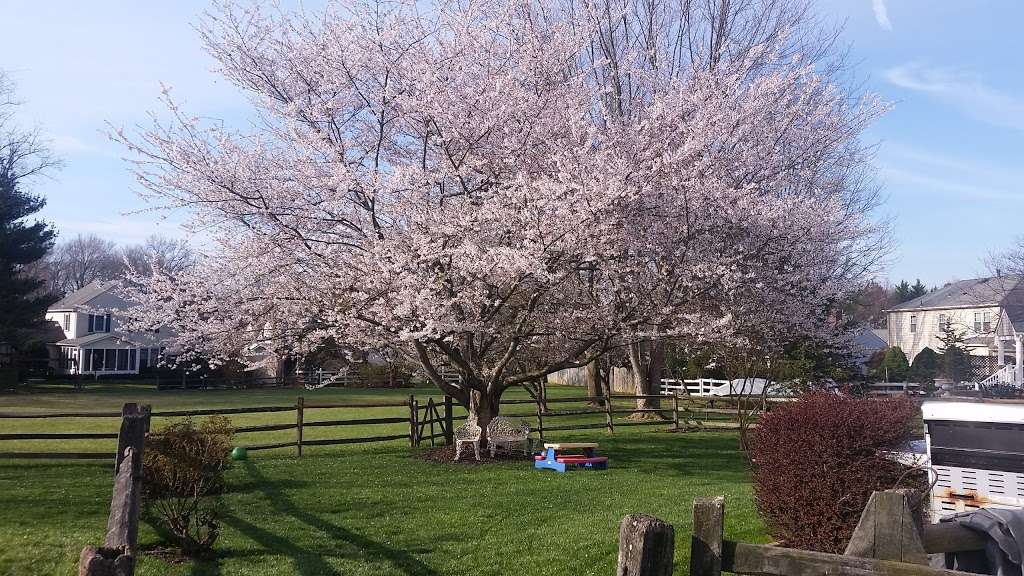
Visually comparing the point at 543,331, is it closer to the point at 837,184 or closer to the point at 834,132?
the point at 834,132

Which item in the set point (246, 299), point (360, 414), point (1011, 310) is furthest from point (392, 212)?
point (1011, 310)

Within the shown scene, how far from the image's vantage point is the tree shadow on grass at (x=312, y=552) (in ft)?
25.5

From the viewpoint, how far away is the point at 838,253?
786 inches

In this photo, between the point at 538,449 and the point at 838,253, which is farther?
the point at 838,253

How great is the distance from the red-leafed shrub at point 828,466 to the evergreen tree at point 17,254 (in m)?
40.1

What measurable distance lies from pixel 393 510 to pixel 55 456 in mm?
6792

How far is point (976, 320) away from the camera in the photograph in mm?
45875

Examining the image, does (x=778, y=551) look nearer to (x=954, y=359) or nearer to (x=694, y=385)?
(x=694, y=385)

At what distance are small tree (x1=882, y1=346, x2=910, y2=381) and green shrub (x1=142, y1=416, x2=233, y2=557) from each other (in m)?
39.5

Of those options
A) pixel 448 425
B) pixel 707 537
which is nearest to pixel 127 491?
pixel 707 537

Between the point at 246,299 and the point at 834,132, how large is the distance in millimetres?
14790

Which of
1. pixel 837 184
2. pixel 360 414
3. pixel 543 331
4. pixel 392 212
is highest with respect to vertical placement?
pixel 837 184

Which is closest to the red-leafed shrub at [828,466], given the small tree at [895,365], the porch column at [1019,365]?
the porch column at [1019,365]

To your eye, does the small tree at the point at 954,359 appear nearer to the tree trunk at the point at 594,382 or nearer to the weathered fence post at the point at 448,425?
the tree trunk at the point at 594,382
